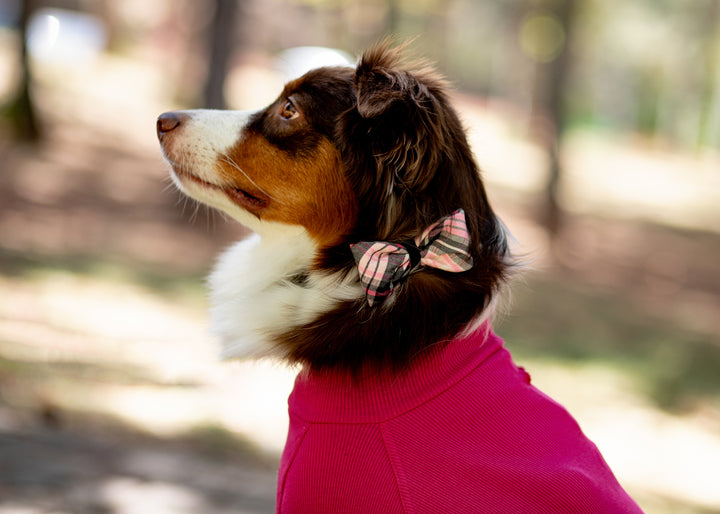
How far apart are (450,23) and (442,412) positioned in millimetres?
38109

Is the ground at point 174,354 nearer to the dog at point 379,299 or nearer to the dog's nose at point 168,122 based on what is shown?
the dog at point 379,299

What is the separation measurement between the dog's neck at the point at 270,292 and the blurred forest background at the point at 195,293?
0.28 m

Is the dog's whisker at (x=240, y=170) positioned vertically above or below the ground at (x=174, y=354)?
above

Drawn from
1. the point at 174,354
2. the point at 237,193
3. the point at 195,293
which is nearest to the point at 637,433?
the point at 174,354

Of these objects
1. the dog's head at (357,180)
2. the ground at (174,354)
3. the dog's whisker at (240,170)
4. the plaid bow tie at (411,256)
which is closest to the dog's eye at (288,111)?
the dog's head at (357,180)

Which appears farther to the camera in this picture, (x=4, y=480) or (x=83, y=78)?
(x=83, y=78)

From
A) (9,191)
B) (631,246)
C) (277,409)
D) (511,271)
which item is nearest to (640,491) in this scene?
(277,409)

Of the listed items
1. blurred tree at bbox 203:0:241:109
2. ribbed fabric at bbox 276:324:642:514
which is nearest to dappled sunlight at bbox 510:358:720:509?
ribbed fabric at bbox 276:324:642:514

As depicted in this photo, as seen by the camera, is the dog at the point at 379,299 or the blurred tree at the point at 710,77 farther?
the blurred tree at the point at 710,77

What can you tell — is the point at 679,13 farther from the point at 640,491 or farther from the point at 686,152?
the point at 640,491

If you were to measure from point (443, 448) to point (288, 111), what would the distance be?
1411 mm

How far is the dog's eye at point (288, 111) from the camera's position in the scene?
279 centimetres

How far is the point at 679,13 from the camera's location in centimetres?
3131

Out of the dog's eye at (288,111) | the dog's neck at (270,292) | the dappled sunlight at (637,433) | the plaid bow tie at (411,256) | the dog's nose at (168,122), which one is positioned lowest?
the dappled sunlight at (637,433)
